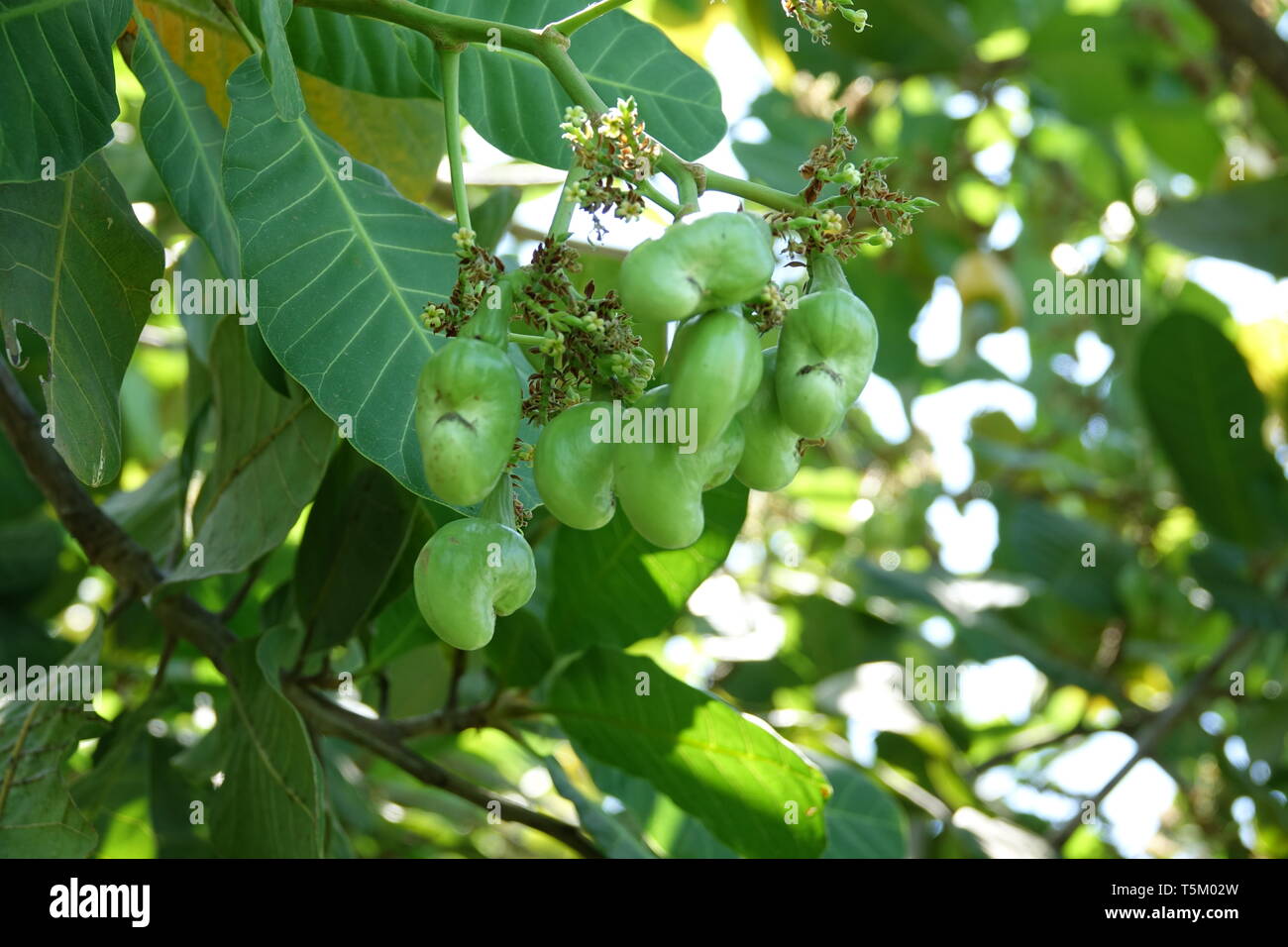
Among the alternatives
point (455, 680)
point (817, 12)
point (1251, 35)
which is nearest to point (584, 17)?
point (817, 12)

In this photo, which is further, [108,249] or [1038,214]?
[1038,214]

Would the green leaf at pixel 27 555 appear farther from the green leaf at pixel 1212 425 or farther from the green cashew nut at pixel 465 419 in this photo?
the green leaf at pixel 1212 425

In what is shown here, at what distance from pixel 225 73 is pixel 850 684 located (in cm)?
154

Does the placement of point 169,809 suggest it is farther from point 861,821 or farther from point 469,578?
point 469,578

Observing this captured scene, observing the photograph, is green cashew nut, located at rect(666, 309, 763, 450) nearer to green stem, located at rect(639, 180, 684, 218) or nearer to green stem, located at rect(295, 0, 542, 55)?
green stem, located at rect(639, 180, 684, 218)

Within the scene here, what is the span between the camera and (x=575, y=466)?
2.84 ft

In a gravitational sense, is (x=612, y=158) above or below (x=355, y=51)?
below

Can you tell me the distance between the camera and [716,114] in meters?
1.32

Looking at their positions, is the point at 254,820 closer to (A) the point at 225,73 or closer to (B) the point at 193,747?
(B) the point at 193,747

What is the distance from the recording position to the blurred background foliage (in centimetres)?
179

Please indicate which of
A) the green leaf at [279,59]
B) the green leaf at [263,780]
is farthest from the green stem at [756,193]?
the green leaf at [263,780]

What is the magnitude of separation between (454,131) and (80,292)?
415 millimetres

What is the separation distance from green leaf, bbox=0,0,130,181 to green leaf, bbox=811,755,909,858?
4.03 ft

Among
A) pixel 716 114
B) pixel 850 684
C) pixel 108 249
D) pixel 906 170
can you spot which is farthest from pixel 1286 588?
pixel 108 249
